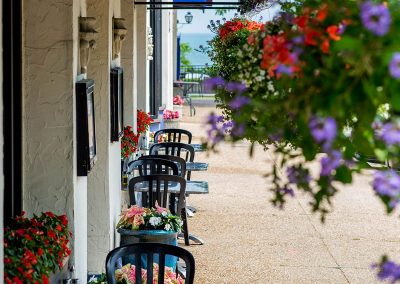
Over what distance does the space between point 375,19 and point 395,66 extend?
0.33 ft

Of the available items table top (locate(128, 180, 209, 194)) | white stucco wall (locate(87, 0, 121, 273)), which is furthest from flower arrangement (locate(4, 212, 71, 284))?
table top (locate(128, 180, 209, 194))

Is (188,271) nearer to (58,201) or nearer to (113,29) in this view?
(58,201)

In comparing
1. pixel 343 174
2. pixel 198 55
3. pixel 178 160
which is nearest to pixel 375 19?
pixel 343 174

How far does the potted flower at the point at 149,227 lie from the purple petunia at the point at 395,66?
19.0ft

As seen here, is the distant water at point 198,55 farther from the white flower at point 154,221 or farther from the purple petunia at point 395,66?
the purple petunia at point 395,66

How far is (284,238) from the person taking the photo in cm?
1018

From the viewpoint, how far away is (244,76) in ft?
8.59

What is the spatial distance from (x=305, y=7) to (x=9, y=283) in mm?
2180

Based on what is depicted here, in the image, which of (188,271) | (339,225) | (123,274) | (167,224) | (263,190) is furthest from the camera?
(263,190)

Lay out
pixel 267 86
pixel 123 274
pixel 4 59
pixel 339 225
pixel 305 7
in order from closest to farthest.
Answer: pixel 305 7 → pixel 267 86 → pixel 4 59 → pixel 123 274 → pixel 339 225

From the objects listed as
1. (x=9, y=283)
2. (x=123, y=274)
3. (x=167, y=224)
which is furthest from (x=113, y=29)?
(x=9, y=283)

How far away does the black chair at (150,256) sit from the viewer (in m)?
5.37

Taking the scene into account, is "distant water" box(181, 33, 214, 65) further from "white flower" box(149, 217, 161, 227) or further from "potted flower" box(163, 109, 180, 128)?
"white flower" box(149, 217, 161, 227)

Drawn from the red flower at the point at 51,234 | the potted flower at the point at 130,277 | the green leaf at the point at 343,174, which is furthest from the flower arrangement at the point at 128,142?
the green leaf at the point at 343,174
